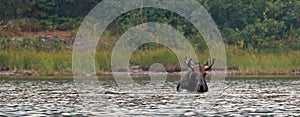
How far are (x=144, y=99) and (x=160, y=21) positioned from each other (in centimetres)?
2527

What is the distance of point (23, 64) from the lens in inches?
1759

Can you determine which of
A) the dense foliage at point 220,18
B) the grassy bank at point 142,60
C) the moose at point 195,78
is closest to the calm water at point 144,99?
the moose at point 195,78

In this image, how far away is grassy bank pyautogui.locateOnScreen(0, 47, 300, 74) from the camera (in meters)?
44.8

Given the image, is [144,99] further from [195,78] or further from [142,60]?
[142,60]

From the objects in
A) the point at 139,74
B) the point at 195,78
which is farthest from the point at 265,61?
the point at 195,78

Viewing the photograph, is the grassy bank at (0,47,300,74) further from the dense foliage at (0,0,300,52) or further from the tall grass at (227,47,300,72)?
the dense foliage at (0,0,300,52)

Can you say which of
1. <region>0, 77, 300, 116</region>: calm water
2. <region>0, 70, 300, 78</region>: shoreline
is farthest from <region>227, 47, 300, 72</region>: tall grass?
<region>0, 77, 300, 116</region>: calm water

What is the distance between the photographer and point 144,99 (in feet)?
92.8

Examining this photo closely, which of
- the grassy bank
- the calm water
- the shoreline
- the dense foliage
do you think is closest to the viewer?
the calm water

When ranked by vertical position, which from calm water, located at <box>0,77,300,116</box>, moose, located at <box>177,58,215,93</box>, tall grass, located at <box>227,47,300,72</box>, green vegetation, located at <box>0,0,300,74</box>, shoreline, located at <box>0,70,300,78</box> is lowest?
calm water, located at <box>0,77,300,116</box>

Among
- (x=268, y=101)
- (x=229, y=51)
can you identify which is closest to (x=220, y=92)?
(x=268, y=101)

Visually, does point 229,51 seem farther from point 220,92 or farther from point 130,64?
point 220,92

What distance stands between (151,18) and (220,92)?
74.0ft

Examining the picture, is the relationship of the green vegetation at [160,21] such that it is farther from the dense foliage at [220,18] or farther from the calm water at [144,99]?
the calm water at [144,99]
